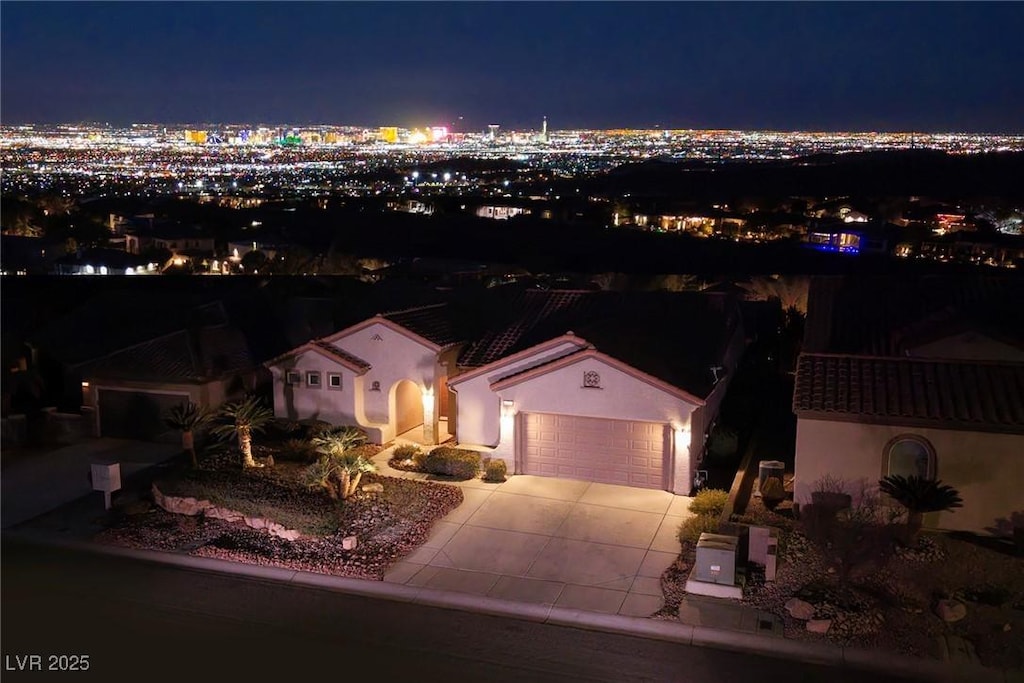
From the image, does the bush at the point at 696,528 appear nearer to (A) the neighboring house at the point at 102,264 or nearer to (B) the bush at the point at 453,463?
(B) the bush at the point at 453,463

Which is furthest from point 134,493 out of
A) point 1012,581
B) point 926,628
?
point 1012,581

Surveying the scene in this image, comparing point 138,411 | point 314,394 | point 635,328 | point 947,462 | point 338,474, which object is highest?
point 635,328

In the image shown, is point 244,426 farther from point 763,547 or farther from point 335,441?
point 763,547

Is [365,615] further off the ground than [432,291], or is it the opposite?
[432,291]

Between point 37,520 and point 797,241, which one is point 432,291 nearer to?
point 37,520

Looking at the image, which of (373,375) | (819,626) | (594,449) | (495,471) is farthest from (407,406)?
(819,626)
